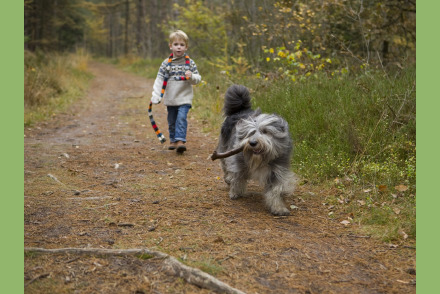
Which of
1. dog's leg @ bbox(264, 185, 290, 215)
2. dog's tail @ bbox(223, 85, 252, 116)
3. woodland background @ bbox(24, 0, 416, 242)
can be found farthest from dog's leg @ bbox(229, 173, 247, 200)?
woodland background @ bbox(24, 0, 416, 242)

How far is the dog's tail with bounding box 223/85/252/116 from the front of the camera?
5305 millimetres

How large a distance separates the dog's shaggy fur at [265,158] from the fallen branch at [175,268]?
67.0 inches

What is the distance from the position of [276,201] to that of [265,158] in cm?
51

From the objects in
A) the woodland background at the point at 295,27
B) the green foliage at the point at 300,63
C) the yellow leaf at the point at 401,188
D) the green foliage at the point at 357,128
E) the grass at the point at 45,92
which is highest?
the woodland background at the point at 295,27

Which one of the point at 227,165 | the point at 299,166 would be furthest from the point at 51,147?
the point at 299,166

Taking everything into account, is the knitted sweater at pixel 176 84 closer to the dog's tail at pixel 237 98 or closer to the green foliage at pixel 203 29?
the dog's tail at pixel 237 98

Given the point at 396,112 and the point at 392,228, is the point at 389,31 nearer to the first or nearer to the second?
the point at 396,112

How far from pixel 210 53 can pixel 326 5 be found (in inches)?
397

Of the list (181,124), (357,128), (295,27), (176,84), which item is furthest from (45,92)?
(357,128)

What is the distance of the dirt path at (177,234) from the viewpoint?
302cm

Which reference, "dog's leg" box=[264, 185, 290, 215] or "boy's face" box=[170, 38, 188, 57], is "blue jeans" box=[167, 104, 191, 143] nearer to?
"boy's face" box=[170, 38, 188, 57]

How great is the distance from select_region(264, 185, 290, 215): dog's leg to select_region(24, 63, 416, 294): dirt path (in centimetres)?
13

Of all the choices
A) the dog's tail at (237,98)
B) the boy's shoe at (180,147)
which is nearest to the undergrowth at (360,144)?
the dog's tail at (237,98)

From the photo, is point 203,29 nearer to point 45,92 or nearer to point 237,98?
point 45,92
